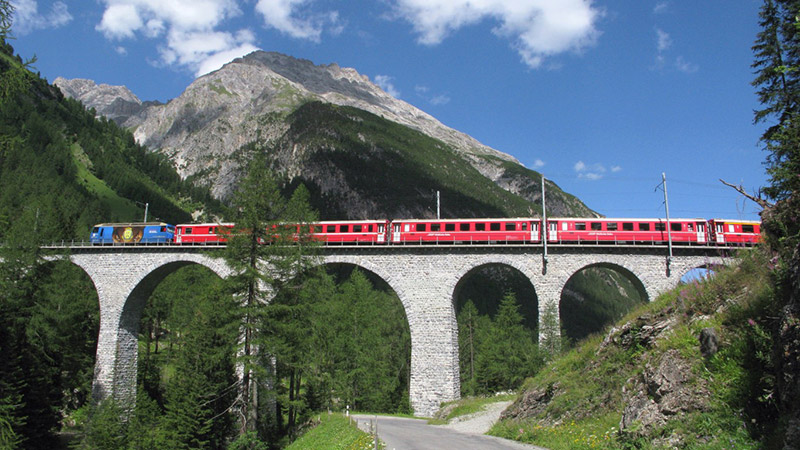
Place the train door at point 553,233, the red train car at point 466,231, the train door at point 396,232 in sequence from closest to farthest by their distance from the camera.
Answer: the train door at point 553,233, the red train car at point 466,231, the train door at point 396,232

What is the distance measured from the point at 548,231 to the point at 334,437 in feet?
67.8

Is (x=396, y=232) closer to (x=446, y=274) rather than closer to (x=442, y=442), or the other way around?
(x=446, y=274)

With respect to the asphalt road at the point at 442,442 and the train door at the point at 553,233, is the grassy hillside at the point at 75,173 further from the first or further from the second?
the train door at the point at 553,233

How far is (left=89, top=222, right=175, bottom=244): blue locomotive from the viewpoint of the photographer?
43.8m

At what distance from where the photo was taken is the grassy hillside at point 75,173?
7862cm

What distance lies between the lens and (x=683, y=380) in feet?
28.7

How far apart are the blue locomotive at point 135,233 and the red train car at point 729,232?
42.6 meters

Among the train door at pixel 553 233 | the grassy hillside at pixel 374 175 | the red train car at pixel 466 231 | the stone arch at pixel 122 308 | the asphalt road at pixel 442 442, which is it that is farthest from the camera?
the grassy hillside at pixel 374 175

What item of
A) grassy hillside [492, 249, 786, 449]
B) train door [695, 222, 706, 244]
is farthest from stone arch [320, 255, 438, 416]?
grassy hillside [492, 249, 786, 449]

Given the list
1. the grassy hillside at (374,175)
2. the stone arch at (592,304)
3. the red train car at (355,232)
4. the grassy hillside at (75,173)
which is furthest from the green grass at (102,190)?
the stone arch at (592,304)

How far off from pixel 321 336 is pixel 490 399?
423 inches

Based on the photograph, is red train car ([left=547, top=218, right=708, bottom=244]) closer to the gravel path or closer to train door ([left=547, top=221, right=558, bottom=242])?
train door ([left=547, top=221, right=558, bottom=242])

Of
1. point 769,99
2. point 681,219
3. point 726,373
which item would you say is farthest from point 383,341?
point 726,373

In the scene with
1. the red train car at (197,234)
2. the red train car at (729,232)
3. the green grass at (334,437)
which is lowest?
the green grass at (334,437)
